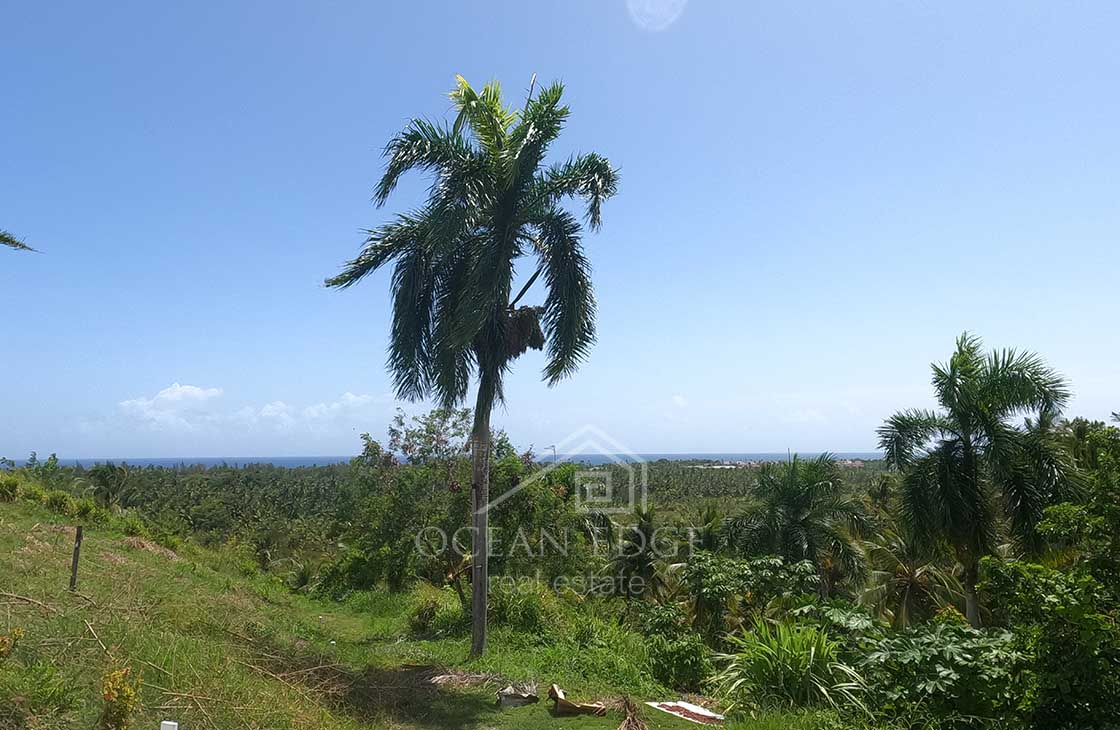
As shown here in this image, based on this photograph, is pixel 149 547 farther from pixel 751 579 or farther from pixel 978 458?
pixel 978 458

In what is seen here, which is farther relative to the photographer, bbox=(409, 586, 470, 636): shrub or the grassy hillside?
bbox=(409, 586, 470, 636): shrub

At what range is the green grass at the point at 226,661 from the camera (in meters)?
5.57

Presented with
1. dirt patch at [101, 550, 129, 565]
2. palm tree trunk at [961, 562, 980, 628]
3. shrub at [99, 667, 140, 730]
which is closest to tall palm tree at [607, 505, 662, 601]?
palm tree trunk at [961, 562, 980, 628]

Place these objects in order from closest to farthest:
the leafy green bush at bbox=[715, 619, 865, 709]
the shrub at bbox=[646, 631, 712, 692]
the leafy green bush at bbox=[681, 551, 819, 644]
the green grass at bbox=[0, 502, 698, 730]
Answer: the green grass at bbox=[0, 502, 698, 730] → the leafy green bush at bbox=[715, 619, 865, 709] → the shrub at bbox=[646, 631, 712, 692] → the leafy green bush at bbox=[681, 551, 819, 644]

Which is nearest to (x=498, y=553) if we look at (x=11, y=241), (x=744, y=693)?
(x=744, y=693)

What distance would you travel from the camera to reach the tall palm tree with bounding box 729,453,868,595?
19375 millimetres

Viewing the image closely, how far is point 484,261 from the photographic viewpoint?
958 centimetres

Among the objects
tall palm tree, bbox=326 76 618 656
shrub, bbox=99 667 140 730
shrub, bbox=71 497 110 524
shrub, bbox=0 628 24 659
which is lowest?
shrub, bbox=71 497 110 524

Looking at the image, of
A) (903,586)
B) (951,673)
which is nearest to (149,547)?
(951,673)

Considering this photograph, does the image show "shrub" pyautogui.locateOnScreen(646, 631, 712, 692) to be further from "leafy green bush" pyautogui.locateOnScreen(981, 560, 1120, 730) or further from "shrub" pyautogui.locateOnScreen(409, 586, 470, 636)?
"shrub" pyautogui.locateOnScreen(409, 586, 470, 636)

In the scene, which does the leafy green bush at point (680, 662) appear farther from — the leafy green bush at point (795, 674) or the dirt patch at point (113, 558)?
the dirt patch at point (113, 558)

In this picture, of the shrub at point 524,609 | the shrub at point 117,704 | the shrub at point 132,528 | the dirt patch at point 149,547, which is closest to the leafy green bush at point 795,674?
the shrub at point 117,704

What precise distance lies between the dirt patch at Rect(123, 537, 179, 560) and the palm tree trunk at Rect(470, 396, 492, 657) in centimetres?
1118

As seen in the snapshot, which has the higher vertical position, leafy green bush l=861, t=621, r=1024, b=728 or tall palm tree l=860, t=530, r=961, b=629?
leafy green bush l=861, t=621, r=1024, b=728
